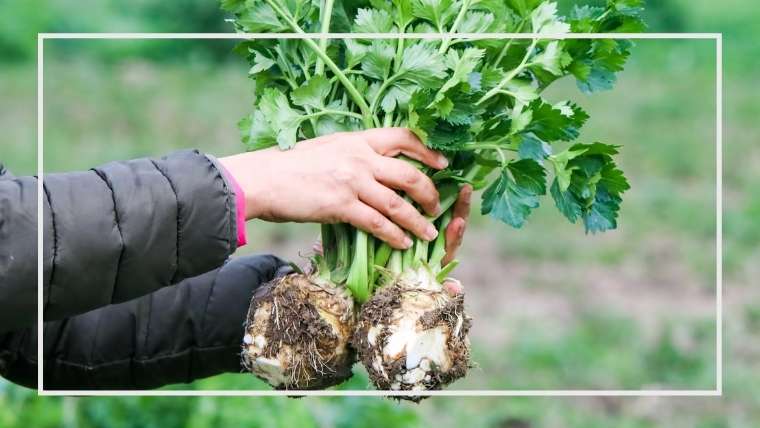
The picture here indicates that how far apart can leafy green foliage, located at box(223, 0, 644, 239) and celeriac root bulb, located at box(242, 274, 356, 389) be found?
313mm

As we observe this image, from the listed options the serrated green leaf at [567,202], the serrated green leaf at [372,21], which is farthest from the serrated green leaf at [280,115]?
the serrated green leaf at [567,202]

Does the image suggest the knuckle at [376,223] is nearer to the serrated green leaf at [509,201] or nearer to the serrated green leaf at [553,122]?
the serrated green leaf at [509,201]

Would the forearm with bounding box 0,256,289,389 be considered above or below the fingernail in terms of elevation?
below

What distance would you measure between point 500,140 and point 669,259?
3750 mm

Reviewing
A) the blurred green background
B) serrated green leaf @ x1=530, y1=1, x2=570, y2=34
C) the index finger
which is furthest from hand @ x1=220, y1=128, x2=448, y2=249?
the blurred green background

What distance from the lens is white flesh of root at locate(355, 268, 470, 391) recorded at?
7.37 ft

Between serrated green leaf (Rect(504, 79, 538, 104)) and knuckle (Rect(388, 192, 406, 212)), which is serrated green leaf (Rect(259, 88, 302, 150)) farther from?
serrated green leaf (Rect(504, 79, 538, 104))

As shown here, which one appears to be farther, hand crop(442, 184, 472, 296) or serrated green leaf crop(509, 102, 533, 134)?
hand crop(442, 184, 472, 296)

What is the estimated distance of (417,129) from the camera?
2252 millimetres

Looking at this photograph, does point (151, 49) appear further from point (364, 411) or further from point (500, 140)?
point (500, 140)

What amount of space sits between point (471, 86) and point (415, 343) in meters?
0.52

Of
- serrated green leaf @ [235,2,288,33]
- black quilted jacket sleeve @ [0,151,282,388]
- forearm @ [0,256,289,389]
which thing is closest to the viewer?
black quilted jacket sleeve @ [0,151,282,388]

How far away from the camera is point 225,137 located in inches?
264

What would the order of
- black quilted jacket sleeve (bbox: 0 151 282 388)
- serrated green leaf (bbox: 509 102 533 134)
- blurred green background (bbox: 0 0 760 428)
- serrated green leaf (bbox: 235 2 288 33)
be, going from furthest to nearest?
blurred green background (bbox: 0 0 760 428) → serrated green leaf (bbox: 235 2 288 33) → serrated green leaf (bbox: 509 102 533 134) → black quilted jacket sleeve (bbox: 0 151 282 388)
